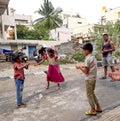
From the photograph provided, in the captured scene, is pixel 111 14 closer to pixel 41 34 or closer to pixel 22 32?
pixel 41 34

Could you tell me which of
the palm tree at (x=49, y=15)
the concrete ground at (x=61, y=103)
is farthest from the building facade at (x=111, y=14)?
the concrete ground at (x=61, y=103)

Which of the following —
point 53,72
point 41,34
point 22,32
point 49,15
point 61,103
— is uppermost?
point 49,15

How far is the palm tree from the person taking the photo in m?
41.3

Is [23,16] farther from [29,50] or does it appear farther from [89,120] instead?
[89,120]

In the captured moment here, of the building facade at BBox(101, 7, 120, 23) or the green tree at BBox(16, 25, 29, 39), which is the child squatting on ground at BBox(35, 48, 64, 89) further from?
the building facade at BBox(101, 7, 120, 23)

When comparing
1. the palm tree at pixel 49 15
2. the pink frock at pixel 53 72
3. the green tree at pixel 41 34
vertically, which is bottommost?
the pink frock at pixel 53 72

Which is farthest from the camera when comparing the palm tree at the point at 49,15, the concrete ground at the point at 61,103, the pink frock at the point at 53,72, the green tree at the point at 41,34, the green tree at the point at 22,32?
the palm tree at the point at 49,15

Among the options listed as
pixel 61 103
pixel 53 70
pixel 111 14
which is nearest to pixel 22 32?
pixel 111 14

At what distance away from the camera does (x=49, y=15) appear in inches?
1625

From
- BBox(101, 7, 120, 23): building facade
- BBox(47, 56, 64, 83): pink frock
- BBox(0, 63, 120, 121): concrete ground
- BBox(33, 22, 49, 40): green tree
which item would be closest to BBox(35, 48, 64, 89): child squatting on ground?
BBox(47, 56, 64, 83): pink frock

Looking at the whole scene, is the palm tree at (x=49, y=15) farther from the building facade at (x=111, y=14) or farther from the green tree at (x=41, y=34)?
the building facade at (x=111, y=14)

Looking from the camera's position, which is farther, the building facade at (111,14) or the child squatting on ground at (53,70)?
the building facade at (111,14)

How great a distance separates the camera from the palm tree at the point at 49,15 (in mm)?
41281

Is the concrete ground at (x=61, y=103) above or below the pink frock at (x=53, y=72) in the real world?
below
